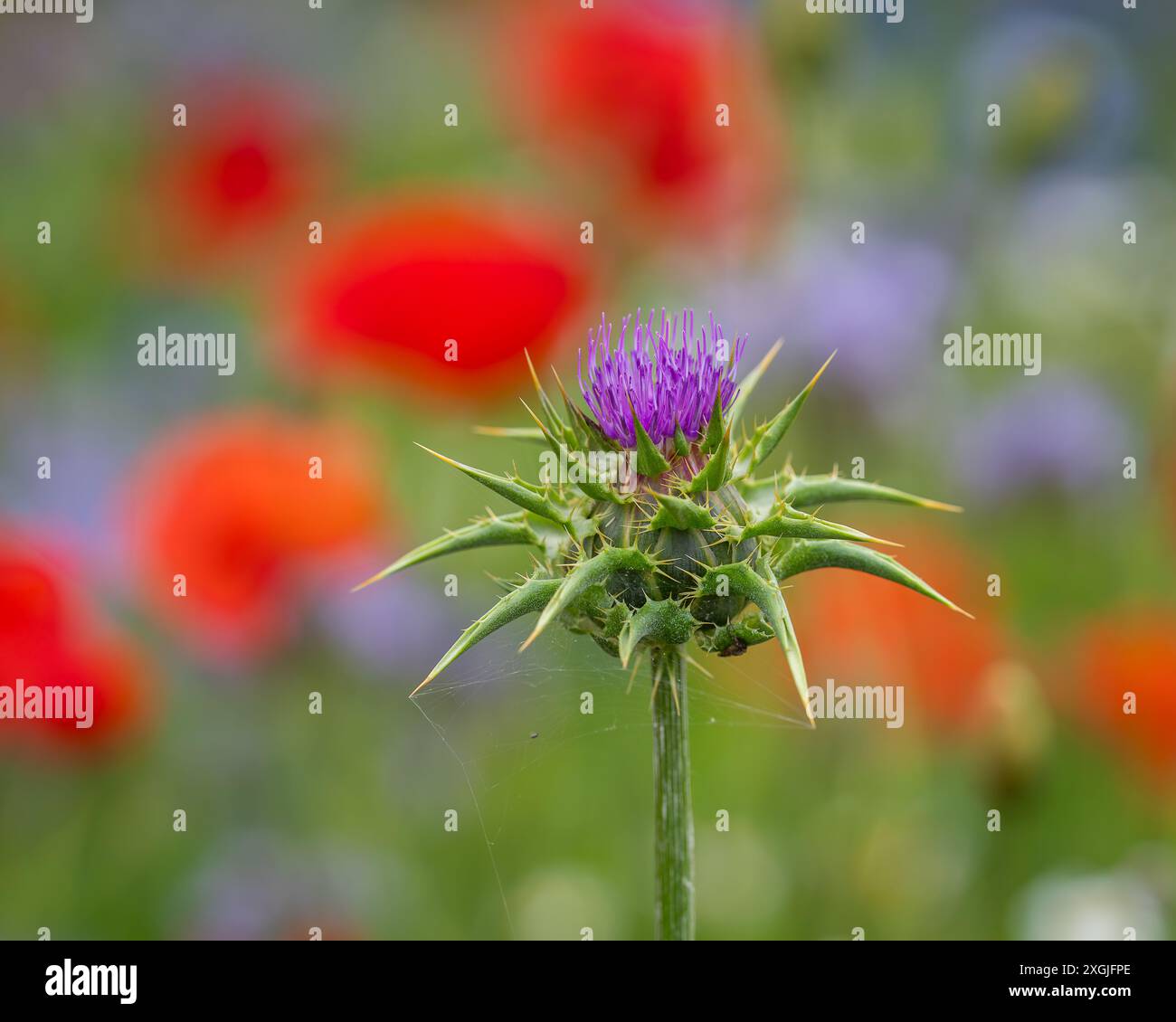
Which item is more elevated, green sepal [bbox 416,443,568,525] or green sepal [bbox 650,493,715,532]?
green sepal [bbox 416,443,568,525]

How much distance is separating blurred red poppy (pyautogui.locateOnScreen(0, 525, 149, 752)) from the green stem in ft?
9.36

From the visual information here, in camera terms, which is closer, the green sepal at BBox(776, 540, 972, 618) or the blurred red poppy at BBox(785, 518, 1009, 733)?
the green sepal at BBox(776, 540, 972, 618)

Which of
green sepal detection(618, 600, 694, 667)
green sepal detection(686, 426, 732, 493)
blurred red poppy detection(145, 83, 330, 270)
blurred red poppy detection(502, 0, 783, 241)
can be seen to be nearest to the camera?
green sepal detection(618, 600, 694, 667)

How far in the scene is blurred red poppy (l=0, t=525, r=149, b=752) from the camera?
4895 millimetres

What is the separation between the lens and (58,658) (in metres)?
4.91

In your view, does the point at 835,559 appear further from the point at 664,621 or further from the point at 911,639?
the point at 911,639

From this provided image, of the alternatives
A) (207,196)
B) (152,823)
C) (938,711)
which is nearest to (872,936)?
(938,711)

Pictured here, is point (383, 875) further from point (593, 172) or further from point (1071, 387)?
point (1071, 387)

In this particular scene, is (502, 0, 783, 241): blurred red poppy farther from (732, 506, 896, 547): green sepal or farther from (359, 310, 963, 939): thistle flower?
(732, 506, 896, 547): green sepal

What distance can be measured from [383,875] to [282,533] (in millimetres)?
1554

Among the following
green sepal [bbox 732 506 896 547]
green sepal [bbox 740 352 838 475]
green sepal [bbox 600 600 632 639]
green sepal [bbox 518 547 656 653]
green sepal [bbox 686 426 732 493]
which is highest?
green sepal [bbox 740 352 838 475]

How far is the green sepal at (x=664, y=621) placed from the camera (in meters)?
2.77

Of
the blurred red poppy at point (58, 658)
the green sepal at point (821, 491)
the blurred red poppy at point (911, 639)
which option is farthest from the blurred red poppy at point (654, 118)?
the green sepal at point (821, 491)

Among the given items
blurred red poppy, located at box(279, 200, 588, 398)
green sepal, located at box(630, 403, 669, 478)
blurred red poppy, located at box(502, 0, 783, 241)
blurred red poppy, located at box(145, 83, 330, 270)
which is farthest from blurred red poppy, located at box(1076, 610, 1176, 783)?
blurred red poppy, located at box(145, 83, 330, 270)
